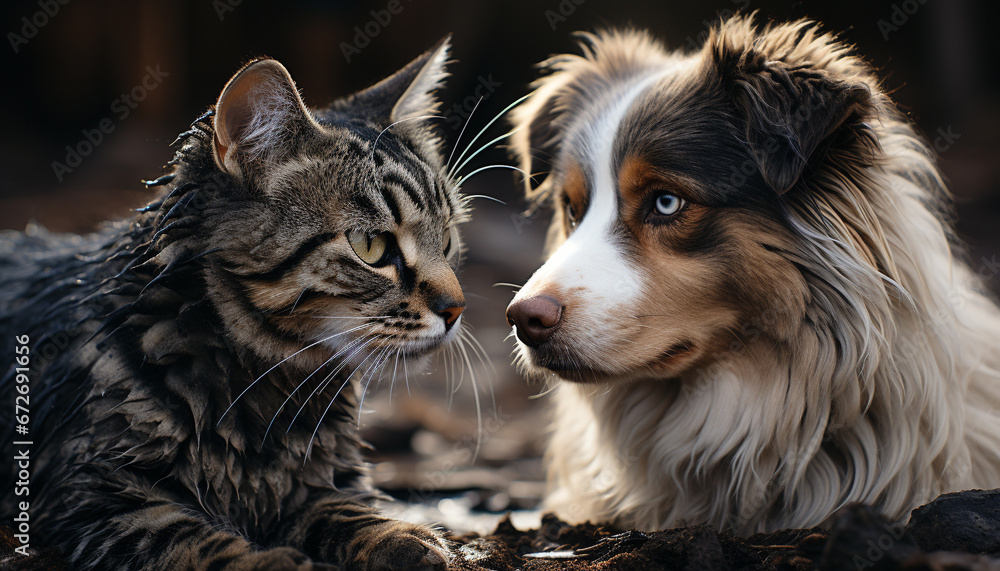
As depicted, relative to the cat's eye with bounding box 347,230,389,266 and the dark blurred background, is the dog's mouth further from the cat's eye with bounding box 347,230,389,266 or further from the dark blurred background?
the dark blurred background

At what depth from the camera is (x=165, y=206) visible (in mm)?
1830

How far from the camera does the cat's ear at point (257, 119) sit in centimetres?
173

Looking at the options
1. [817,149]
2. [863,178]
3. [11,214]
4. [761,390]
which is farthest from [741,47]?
[11,214]

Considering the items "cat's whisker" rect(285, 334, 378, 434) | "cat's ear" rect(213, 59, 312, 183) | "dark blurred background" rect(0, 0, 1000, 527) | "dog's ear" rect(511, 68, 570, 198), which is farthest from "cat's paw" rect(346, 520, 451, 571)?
"dark blurred background" rect(0, 0, 1000, 527)

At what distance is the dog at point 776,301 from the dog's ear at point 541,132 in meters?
0.81

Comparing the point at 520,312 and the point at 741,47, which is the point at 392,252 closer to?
the point at 520,312

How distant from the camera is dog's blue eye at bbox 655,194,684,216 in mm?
2146

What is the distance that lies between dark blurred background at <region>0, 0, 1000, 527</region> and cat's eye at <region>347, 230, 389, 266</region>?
149 inches

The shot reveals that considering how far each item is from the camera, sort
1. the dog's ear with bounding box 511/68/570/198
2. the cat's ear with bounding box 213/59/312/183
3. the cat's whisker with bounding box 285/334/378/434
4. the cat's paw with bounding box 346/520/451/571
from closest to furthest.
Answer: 1. the cat's paw with bounding box 346/520/451/571
2. the cat's ear with bounding box 213/59/312/183
3. the cat's whisker with bounding box 285/334/378/434
4. the dog's ear with bounding box 511/68/570/198

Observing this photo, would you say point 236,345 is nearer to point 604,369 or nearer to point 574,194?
point 604,369

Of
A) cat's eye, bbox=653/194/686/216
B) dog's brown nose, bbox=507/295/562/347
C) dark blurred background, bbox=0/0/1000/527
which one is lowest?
dog's brown nose, bbox=507/295/562/347

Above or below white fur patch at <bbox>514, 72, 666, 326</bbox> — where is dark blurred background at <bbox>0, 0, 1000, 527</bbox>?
above

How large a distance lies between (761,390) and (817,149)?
0.77 meters

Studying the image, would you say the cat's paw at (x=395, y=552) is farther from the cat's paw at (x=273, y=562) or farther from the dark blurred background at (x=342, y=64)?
the dark blurred background at (x=342, y=64)
